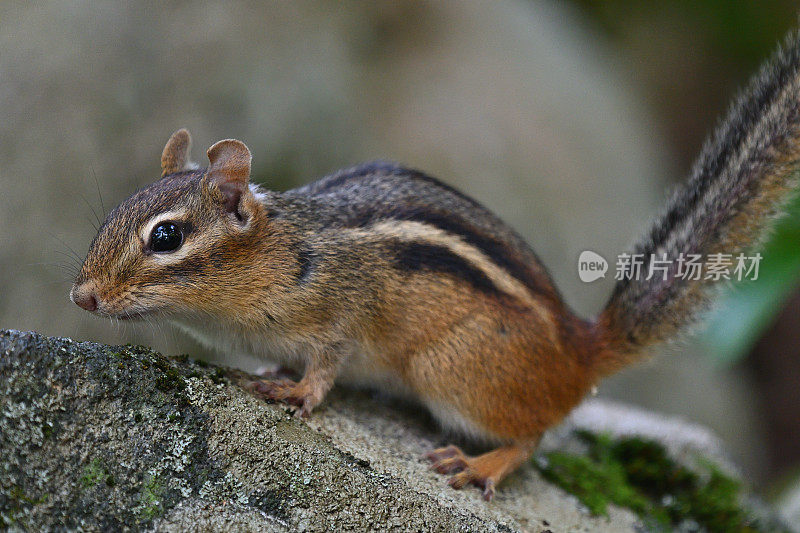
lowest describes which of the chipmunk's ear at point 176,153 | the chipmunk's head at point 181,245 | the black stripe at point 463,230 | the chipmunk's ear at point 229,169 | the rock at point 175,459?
the rock at point 175,459

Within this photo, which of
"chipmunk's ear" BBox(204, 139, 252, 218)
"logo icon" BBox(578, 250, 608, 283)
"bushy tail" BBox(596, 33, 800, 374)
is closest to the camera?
"chipmunk's ear" BBox(204, 139, 252, 218)

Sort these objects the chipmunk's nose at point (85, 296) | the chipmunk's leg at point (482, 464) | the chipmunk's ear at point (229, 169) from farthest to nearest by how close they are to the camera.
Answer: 1. the chipmunk's leg at point (482, 464)
2. the chipmunk's ear at point (229, 169)
3. the chipmunk's nose at point (85, 296)

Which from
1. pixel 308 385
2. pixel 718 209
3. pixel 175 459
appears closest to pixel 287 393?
pixel 308 385

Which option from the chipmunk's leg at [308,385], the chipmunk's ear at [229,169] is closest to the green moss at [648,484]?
the chipmunk's leg at [308,385]

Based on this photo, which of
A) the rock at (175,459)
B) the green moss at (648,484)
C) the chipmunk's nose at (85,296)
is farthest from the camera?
the green moss at (648,484)

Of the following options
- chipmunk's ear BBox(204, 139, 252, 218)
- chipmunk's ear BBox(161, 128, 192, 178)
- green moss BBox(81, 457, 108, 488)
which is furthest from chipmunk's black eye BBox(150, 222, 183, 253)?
green moss BBox(81, 457, 108, 488)

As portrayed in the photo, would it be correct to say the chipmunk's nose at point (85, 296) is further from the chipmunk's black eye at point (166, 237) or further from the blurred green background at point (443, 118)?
the blurred green background at point (443, 118)

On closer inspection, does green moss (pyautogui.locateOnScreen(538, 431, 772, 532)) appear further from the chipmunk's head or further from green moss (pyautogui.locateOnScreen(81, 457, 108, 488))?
green moss (pyautogui.locateOnScreen(81, 457, 108, 488))

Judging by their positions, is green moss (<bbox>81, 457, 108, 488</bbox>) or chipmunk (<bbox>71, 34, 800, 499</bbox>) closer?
green moss (<bbox>81, 457, 108, 488</bbox>)

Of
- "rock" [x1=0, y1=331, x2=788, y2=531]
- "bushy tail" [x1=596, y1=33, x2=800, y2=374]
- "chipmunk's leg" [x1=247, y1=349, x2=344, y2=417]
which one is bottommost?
"rock" [x1=0, y1=331, x2=788, y2=531]
